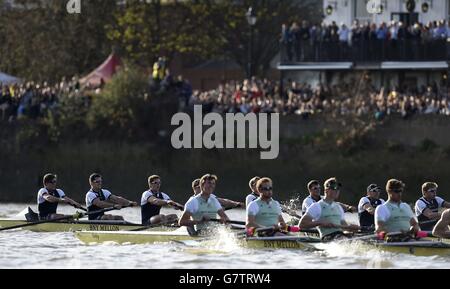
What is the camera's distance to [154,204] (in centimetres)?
3388

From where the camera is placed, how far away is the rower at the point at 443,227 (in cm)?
2903

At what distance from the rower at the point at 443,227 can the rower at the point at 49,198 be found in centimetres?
940

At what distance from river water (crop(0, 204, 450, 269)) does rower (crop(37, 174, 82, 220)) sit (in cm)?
244

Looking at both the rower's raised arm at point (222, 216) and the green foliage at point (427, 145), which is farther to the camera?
the green foliage at point (427, 145)

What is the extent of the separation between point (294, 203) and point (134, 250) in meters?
16.1

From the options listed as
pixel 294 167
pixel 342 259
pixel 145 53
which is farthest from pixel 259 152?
pixel 342 259

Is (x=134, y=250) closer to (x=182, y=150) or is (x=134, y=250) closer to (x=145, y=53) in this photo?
(x=182, y=150)

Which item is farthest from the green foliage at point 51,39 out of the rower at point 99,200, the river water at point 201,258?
the river water at point 201,258

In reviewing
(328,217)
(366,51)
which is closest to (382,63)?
(366,51)

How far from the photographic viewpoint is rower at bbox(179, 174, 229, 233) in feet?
102

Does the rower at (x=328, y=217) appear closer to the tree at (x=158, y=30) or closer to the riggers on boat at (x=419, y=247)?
the riggers on boat at (x=419, y=247)

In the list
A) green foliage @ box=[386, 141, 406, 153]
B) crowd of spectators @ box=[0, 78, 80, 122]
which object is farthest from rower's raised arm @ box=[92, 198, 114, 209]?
crowd of spectators @ box=[0, 78, 80, 122]
